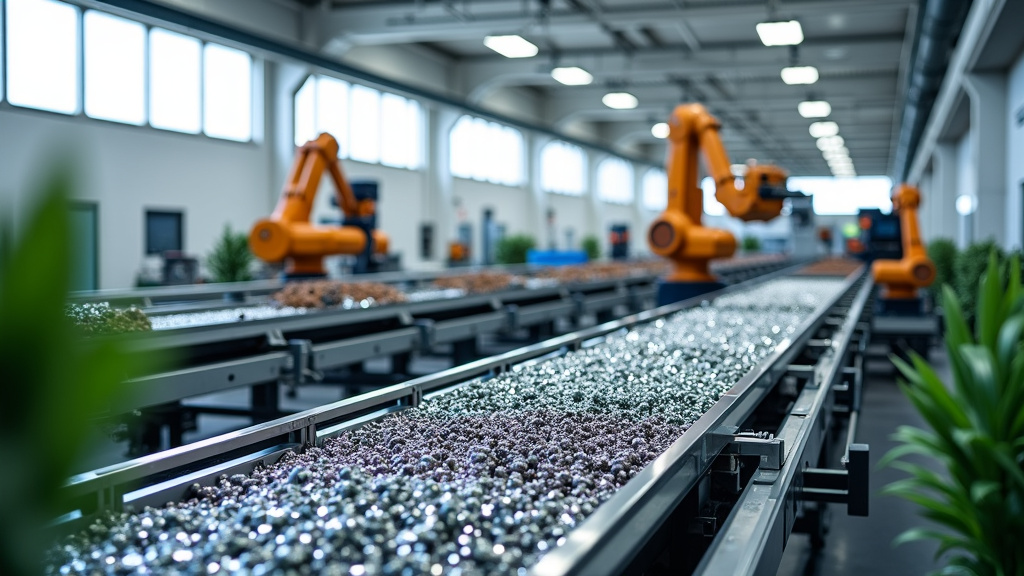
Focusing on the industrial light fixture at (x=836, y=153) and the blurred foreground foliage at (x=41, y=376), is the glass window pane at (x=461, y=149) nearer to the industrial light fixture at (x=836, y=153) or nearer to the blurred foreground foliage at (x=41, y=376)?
the industrial light fixture at (x=836, y=153)

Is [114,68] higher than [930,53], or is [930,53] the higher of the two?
[930,53]

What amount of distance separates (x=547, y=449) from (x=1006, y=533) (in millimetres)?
1156

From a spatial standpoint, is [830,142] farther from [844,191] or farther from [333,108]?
[333,108]

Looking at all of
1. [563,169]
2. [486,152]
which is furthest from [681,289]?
[563,169]

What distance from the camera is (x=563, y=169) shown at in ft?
92.5

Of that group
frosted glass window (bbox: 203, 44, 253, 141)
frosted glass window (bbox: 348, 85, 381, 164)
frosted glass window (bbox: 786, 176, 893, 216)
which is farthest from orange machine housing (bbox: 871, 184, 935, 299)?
frosted glass window (bbox: 786, 176, 893, 216)

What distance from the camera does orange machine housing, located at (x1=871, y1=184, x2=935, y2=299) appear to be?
32.9 feet

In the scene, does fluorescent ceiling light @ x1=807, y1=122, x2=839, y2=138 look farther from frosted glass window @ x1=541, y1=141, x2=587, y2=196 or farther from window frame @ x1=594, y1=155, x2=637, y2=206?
frosted glass window @ x1=541, y1=141, x2=587, y2=196

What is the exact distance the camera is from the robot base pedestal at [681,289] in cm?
805

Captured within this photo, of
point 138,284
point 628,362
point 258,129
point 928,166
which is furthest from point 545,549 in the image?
point 928,166

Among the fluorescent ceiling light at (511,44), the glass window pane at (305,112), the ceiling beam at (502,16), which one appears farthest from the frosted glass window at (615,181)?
A: the fluorescent ceiling light at (511,44)

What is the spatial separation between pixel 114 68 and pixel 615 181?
925 inches

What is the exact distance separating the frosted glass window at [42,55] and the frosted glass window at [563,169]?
15825 mm

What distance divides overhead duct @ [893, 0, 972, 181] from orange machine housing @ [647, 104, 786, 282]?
3.84m
